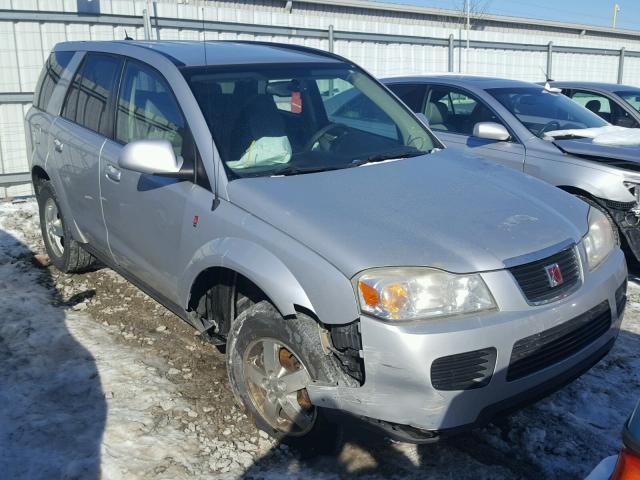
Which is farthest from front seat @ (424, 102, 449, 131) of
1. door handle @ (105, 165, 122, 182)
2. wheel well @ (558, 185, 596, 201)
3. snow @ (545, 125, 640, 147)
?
door handle @ (105, 165, 122, 182)

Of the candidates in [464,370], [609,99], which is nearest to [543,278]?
[464,370]

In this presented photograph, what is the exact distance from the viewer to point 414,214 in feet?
10.1

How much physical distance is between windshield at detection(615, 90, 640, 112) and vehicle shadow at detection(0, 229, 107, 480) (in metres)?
7.06

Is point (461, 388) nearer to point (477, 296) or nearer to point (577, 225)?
point (477, 296)

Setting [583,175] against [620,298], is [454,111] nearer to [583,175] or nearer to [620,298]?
[583,175]

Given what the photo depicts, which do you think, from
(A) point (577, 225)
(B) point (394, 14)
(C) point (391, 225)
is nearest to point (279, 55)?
(C) point (391, 225)

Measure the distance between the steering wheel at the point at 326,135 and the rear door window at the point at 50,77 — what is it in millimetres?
2444

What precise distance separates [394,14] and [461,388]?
27.4 m

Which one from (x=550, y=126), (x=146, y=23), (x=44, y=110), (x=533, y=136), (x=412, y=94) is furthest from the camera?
(x=146, y=23)

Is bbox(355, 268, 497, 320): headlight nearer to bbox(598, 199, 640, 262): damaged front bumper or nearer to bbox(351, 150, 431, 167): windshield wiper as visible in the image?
bbox(351, 150, 431, 167): windshield wiper

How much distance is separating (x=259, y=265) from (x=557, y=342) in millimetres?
1368

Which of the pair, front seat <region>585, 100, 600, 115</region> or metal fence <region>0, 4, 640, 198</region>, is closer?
front seat <region>585, 100, 600, 115</region>

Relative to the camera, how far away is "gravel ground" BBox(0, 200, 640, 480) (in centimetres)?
318

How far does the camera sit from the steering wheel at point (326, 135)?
12.5ft
